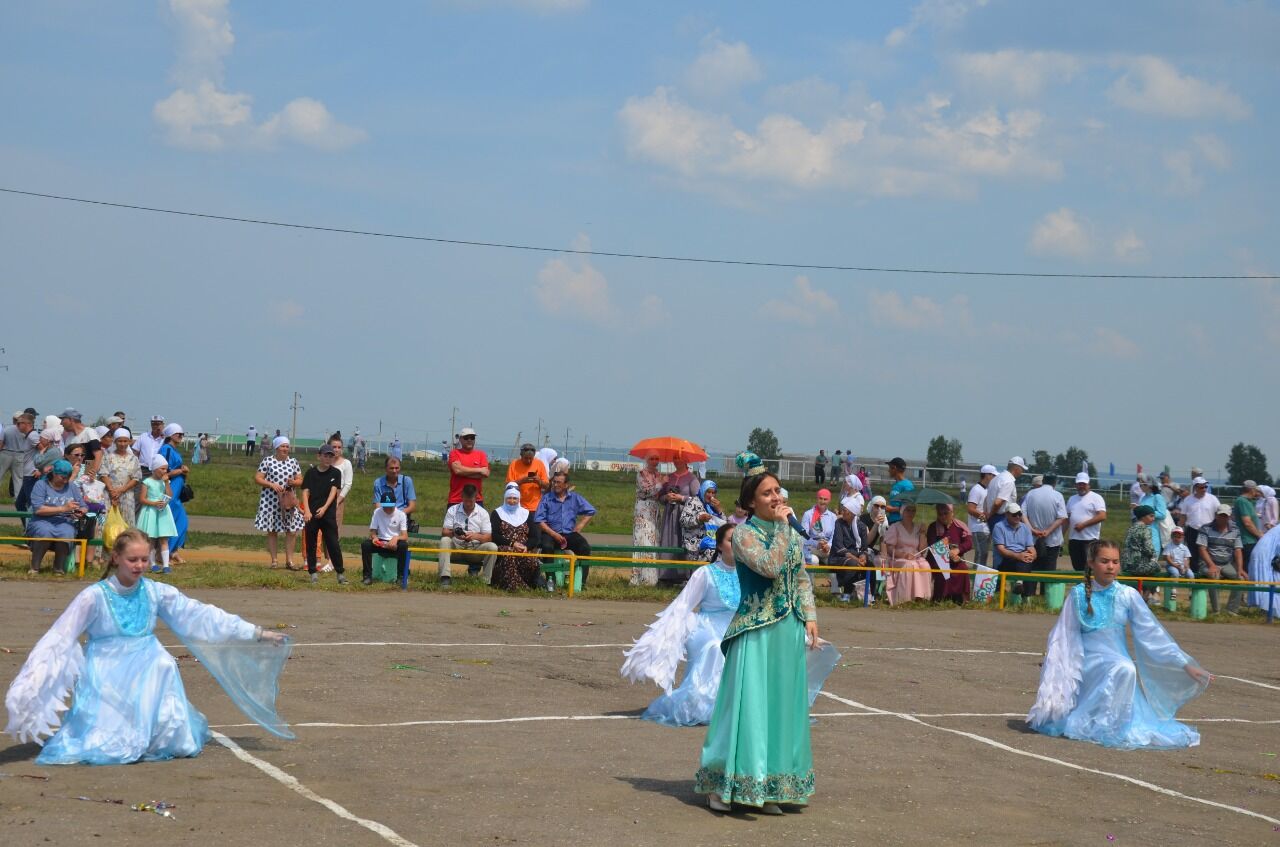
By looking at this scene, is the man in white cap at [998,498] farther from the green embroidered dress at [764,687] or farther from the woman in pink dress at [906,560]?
the green embroidered dress at [764,687]

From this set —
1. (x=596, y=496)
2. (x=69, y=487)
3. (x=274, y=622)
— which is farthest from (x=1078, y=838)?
(x=596, y=496)

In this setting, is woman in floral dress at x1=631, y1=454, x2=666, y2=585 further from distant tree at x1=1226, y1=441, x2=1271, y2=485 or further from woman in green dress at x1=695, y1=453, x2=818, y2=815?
distant tree at x1=1226, y1=441, x2=1271, y2=485

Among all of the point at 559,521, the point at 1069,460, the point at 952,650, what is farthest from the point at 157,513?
the point at 1069,460

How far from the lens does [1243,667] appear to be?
658 inches

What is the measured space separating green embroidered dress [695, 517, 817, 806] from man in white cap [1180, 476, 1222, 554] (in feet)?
53.2

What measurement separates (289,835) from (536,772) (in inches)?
81.2

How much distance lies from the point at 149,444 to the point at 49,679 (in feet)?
42.8

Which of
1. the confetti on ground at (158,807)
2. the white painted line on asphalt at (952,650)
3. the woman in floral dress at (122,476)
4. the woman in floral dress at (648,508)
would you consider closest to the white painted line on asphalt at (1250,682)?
the white painted line on asphalt at (952,650)

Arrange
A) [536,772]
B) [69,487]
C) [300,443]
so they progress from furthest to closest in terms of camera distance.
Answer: [300,443], [69,487], [536,772]

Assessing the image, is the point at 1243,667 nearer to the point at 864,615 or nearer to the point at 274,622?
the point at 864,615

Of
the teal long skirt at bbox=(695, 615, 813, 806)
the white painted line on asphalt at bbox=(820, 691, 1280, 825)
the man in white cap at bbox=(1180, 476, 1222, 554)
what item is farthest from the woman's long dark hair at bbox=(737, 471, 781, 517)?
the man in white cap at bbox=(1180, 476, 1222, 554)

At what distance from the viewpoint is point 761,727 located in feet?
26.9

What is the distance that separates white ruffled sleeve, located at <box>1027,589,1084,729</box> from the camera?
1153cm

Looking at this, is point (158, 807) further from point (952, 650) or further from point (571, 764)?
point (952, 650)
